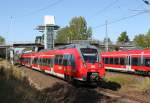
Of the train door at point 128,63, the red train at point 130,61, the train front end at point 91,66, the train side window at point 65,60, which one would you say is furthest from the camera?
the train door at point 128,63

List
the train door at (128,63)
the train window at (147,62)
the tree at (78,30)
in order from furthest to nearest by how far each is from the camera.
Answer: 1. the tree at (78,30)
2. the train door at (128,63)
3. the train window at (147,62)

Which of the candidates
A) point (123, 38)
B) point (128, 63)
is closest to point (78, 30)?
point (123, 38)

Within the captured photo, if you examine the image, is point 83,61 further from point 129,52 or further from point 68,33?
point 68,33

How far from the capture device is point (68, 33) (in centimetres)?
15725

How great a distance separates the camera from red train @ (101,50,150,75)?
4116 centimetres

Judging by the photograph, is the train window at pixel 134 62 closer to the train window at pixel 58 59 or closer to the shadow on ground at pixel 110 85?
the train window at pixel 58 59

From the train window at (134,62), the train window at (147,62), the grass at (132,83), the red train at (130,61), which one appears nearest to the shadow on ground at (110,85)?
the grass at (132,83)

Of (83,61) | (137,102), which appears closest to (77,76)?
(83,61)

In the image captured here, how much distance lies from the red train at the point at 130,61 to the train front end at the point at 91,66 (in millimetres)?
14843

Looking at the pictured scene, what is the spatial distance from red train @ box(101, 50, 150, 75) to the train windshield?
14.7 meters

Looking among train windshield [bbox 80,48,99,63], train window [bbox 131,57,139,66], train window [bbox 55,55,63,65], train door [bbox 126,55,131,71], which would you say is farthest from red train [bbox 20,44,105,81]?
train door [bbox 126,55,131,71]

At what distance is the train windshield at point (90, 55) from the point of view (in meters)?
26.3

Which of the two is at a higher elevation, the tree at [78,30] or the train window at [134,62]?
the tree at [78,30]

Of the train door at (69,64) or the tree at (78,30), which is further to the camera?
the tree at (78,30)
